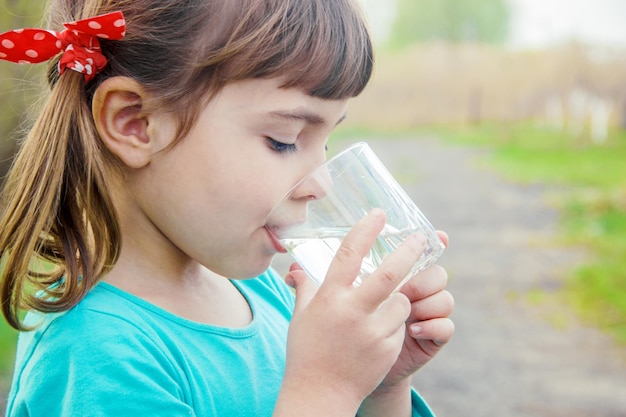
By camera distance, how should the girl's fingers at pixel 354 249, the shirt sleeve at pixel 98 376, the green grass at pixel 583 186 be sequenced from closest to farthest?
1. the shirt sleeve at pixel 98 376
2. the girl's fingers at pixel 354 249
3. the green grass at pixel 583 186

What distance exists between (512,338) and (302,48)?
149 inches

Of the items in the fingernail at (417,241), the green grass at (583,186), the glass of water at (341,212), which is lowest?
the green grass at (583,186)

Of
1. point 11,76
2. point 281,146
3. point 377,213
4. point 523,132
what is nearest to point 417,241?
point 377,213

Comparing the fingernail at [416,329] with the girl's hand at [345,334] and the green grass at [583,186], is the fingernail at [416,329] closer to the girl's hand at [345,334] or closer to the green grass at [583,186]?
the girl's hand at [345,334]

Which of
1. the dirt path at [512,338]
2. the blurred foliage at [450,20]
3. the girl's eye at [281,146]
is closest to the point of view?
the girl's eye at [281,146]

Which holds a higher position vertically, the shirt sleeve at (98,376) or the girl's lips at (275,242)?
the girl's lips at (275,242)

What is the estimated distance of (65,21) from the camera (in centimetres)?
173

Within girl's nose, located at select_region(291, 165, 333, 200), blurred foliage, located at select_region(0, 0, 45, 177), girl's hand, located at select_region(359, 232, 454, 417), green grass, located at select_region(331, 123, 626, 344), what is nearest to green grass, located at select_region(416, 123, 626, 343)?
green grass, located at select_region(331, 123, 626, 344)

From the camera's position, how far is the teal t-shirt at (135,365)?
137cm

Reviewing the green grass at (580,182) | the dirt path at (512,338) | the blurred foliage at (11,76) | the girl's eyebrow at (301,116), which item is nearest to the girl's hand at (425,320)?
the girl's eyebrow at (301,116)

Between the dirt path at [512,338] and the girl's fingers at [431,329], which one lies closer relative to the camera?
the girl's fingers at [431,329]

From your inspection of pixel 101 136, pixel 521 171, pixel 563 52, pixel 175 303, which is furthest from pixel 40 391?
pixel 563 52

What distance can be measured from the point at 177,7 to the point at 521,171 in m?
9.82

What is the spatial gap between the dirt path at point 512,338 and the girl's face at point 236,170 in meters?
2.66
